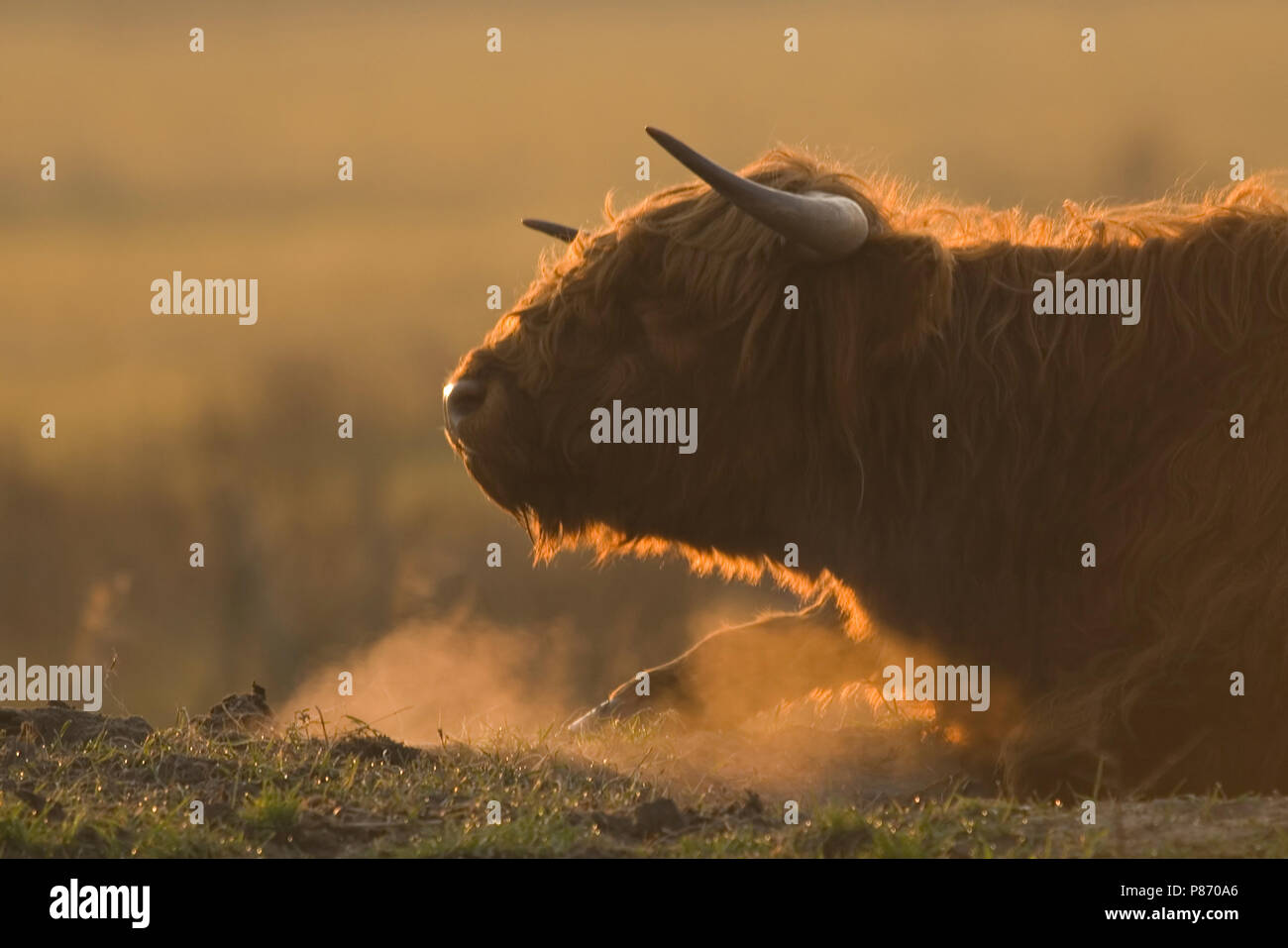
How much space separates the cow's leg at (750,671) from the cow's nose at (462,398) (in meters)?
1.71

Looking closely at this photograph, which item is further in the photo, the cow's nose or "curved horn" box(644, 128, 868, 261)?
the cow's nose

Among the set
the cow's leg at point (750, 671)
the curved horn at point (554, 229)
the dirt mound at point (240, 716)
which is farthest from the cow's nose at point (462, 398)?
the cow's leg at point (750, 671)

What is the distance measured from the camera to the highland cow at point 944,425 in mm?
5934

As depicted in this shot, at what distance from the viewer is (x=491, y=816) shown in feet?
16.9

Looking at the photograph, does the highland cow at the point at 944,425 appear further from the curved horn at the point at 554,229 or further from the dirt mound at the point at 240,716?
the dirt mound at the point at 240,716

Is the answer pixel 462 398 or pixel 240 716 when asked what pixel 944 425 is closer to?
pixel 462 398

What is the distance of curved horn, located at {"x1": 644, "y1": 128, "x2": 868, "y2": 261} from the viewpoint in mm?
5980

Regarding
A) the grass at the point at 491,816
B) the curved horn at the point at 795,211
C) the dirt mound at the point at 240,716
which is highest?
the curved horn at the point at 795,211

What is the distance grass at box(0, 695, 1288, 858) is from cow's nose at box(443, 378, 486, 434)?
112cm

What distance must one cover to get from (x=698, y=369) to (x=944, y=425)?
2.71ft

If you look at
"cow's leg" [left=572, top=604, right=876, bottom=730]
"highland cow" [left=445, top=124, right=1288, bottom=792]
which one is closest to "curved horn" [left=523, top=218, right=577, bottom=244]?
"highland cow" [left=445, top=124, right=1288, bottom=792]

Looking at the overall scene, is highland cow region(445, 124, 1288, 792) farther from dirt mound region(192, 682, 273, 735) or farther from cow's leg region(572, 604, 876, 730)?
dirt mound region(192, 682, 273, 735)
